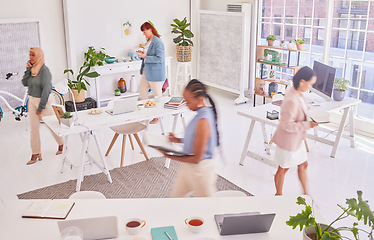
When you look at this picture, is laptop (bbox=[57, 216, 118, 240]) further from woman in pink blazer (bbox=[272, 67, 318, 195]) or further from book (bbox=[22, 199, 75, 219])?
woman in pink blazer (bbox=[272, 67, 318, 195])

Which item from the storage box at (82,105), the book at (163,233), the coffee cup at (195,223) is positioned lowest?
the storage box at (82,105)

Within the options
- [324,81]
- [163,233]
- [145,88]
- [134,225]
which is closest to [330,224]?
[163,233]

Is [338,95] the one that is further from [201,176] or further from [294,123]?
[201,176]

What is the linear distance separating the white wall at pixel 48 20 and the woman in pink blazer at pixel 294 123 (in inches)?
197

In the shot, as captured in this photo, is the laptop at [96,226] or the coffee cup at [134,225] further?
the coffee cup at [134,225]

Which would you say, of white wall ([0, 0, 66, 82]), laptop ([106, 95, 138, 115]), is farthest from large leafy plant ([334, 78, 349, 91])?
white wall ([0, 0, 66, 82])

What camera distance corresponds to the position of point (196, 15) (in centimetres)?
904

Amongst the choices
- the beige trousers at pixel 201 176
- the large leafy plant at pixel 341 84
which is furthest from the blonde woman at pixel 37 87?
the large leafy plant at pixel 341 84

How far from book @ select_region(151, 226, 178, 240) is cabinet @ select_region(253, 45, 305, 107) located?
5.27 metres

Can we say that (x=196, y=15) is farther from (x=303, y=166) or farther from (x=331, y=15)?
(x=303, y=166)

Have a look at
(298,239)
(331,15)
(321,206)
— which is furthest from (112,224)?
(331,15)

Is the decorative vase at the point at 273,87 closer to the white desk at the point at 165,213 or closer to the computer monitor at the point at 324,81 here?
the computer monitor at the point at 324,81

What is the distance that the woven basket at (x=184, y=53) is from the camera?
28.3 feet

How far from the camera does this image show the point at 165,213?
110 inches
